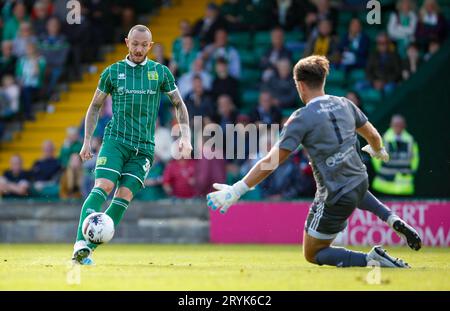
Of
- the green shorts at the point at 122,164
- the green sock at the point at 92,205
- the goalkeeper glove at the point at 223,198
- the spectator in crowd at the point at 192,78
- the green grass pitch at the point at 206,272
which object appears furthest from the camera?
the spectator in crowd at the point at 192,78

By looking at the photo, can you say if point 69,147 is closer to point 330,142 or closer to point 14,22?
point 14,22

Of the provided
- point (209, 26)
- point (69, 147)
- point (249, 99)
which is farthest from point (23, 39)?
point (249, 99)

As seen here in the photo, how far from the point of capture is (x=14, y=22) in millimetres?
21922

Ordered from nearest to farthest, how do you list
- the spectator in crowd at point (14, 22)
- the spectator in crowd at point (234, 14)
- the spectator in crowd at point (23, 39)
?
1. the spectator in crowd at point (234, 14)
2. the spectator in crowd at point (23, 39)
3. the spectator in crowd at point (14, 22)

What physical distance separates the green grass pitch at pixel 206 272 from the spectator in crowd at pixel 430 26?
19.0ft

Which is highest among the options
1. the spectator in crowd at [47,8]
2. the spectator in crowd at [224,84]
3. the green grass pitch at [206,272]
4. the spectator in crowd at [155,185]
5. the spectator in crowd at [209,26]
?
the spectator in crowd at [47,8]

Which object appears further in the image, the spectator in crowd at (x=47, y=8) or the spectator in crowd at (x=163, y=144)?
the spectator in crowd at (x=47, y=8)

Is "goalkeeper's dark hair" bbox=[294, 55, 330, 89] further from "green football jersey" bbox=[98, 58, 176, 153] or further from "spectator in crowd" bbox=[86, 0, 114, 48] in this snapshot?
"spectator in crowd" bbox=[86, 0, 114, 48]

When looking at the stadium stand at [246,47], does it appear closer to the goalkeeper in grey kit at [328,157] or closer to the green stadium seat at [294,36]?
the green stadium seat at [294,36]

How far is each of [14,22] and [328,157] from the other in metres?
13.9

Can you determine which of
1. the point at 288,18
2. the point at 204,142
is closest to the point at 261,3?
the point at 288,18

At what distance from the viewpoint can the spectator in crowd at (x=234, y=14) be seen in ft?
66.0

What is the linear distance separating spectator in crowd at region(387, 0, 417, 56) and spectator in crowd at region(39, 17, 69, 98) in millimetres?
6325

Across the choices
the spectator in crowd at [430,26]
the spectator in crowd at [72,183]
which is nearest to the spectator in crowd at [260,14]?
the spectator in crowd at [430,26]
